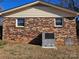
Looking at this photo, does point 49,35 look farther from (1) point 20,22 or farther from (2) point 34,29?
(1) point 20,22

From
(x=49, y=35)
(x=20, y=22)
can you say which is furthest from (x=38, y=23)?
(x=49, y=35)

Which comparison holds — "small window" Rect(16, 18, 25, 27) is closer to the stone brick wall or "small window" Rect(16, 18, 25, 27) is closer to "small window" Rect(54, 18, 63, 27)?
the stone brick wall

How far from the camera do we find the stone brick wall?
91.0 ft

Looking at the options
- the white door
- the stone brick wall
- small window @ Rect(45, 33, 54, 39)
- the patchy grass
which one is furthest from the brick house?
the patchy grass

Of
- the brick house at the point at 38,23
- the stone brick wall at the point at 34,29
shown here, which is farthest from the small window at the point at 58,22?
the stone brick wall at the point at 34,29

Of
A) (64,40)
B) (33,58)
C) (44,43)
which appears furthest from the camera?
(64,40)

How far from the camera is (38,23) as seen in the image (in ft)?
91.9

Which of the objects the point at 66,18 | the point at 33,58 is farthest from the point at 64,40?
→ the point at 33,58

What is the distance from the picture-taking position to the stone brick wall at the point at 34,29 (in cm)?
2773

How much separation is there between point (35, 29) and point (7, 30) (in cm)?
304

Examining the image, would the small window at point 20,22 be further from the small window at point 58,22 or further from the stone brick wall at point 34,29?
the small window at point 58,22

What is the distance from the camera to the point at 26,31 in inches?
1105

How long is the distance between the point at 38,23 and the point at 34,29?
768 millimetres

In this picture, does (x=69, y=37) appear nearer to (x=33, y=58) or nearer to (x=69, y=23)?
(x=69, y=23)
